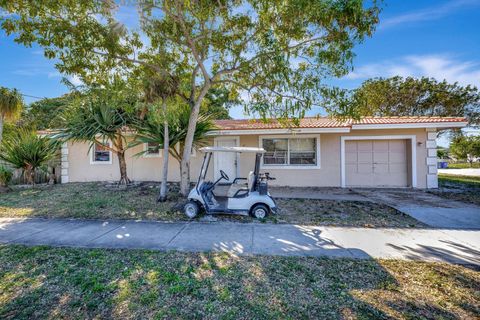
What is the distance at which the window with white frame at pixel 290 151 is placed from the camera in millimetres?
10797

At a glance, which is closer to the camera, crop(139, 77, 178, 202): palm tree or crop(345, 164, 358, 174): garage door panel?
crop(139, 77, 178, 202): palm tree

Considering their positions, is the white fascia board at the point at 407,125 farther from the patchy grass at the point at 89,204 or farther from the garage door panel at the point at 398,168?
the patchy grass at the point at 89,204

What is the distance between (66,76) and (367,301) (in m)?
9.13

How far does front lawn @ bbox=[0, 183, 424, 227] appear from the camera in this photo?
568cm

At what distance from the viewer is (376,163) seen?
10688 mm

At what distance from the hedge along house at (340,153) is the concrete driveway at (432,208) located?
5.04 ft

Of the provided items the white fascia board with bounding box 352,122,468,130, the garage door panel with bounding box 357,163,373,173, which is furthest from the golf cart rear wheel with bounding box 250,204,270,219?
the garage door panel with bounding box 357,163,373,173

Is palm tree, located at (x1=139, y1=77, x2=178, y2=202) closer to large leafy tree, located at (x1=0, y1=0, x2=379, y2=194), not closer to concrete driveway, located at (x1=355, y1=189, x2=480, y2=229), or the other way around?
large leafy tree, located at (x1=0, y1=0, x2=379, y2=194)

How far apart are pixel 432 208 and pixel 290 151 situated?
554cm

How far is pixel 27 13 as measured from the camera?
6062 millimetres

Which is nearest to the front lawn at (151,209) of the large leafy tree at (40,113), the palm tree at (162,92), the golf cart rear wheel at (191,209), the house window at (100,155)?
the golf cart rear wheel at (191,209)

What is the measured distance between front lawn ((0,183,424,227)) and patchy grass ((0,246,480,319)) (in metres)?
2.11

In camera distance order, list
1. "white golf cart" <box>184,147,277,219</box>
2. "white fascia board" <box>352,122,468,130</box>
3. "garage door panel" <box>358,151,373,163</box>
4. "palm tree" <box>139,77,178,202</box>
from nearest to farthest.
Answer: "white golf cart" <box>184,147,277,219</box>
"palm tree" <box>139,77,178,202</box>
"white fascia board" <box>352,122,468,130</box>
"garage door panel" <box>358,151,373,163</box>

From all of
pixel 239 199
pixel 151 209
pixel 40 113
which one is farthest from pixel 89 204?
pixel 40 113
